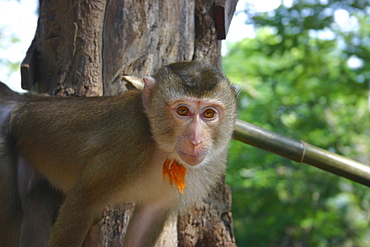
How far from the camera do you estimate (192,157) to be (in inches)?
128

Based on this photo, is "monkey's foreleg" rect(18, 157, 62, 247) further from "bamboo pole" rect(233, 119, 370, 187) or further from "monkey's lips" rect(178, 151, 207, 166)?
"bamboo pole" rect(233, 119, 370, 187)

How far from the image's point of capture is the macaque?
3.39 metres

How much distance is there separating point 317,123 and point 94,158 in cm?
840

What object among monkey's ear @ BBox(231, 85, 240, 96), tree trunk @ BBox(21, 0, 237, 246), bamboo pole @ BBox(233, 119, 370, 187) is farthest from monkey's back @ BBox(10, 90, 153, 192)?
bamboo pole @ BBox(233, 119, 370, 187)

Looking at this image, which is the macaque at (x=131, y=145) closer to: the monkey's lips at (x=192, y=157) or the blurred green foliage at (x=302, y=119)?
the monkey's lips at (x=192, y=157)

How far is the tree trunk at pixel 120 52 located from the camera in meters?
4.38

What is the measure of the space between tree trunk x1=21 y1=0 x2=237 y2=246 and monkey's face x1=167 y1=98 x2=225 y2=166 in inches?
44.3

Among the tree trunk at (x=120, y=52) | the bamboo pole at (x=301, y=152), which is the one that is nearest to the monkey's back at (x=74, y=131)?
Result: the tree trunk at (x=120, y=52)

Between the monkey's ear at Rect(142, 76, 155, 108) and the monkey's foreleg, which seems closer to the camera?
the monkey's ear at Rect(142, 76, 155, 108)

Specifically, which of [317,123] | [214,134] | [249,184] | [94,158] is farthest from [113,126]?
[317,123]

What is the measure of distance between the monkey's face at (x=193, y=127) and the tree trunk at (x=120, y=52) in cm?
113

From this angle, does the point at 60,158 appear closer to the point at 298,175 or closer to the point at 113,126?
the point at 113,126

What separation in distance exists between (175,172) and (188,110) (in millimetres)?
639

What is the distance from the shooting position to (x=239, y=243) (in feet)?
36.5
